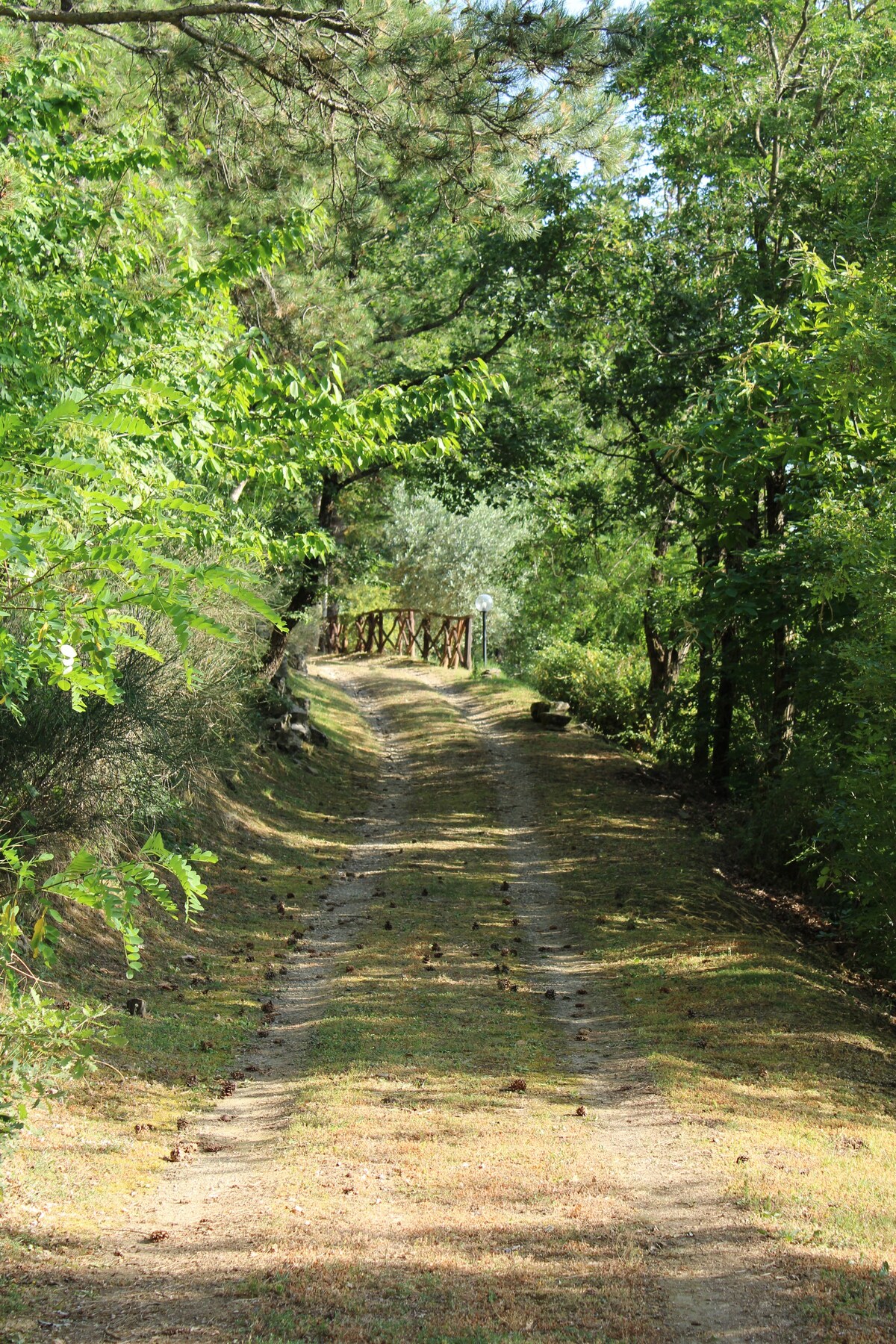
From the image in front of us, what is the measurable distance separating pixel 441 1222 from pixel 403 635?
28.9m

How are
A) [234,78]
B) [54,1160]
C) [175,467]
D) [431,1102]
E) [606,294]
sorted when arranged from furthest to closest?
1. [606,294]
2. [234,78]
3. [175,467]
4. [431,1102]
5. [54,1160]

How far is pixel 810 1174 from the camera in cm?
497

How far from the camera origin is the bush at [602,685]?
60.6ft

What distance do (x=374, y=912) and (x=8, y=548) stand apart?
7.35m

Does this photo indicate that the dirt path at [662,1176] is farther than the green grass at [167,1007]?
No

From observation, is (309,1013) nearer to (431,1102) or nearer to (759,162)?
(431,1102)

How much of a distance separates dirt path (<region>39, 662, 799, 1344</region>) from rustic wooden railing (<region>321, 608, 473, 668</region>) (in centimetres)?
2240

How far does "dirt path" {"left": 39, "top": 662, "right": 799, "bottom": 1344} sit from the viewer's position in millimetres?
3650

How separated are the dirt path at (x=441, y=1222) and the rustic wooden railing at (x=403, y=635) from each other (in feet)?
73.5

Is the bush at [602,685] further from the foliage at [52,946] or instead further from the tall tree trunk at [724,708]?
the foliage at [52,946]

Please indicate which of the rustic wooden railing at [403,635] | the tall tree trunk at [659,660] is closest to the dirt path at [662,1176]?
the tall tree trunk at [659,660]

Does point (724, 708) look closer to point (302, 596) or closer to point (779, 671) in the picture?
point (779, 671)

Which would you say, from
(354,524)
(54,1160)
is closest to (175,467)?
(54,1160)

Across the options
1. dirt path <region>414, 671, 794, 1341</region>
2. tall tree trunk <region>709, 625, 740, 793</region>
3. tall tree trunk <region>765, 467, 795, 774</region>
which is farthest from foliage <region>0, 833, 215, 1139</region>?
tall tree trunk <region>709, 625, 740, 793</region>
